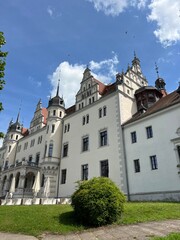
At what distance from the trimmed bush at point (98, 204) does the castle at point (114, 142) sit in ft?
9.22

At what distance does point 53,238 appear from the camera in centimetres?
759

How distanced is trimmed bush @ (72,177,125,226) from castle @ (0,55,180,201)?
2.81 meters

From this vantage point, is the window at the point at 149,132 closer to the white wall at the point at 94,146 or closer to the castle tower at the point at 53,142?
the white wall at the point at 94,146

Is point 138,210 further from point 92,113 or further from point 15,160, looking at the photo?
point 15,160

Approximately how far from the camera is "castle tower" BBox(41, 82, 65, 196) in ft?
101

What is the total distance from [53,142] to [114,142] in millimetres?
12940

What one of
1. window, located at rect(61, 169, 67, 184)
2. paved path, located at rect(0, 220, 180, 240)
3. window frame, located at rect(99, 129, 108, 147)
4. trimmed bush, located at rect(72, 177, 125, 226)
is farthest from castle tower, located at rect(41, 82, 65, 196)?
paved path, located at rect(0, 220, 180, 240)

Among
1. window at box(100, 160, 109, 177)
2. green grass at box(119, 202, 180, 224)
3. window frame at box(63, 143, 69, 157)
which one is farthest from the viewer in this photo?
window frame at box(63, 143, 69, 157)

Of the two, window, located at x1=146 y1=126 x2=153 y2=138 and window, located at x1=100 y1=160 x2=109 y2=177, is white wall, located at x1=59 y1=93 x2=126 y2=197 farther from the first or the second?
window, located at x1=146 y1=126 x2=153 y2=138

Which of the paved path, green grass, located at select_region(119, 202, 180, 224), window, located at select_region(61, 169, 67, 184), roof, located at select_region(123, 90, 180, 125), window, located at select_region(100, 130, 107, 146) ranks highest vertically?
roof, located at select_region(123, 90, 180, 125)

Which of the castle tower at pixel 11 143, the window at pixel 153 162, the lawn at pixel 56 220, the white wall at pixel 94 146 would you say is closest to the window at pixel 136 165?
the white wall at pixel 94 146

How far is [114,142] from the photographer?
2409 centimetres

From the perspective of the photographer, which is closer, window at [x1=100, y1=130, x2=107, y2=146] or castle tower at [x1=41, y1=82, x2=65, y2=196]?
window at [x1=100, y1=130, x2=107, y2=146]

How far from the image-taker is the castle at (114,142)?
1908 centimetres
